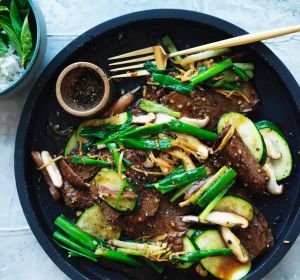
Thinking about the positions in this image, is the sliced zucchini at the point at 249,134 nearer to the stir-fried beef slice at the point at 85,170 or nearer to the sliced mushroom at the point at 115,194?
the sliced mushroom at the point at 115,194

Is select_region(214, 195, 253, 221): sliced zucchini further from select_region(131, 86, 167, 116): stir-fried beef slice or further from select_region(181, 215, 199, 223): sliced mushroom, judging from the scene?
select_region(131, 86, 167, 116): stir-fried beef slice

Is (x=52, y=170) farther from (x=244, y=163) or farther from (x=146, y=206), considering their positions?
(x=244, y=163)

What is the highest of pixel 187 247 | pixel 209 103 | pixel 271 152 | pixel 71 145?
pixel 209 103

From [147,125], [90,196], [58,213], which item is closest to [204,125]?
[147,125]

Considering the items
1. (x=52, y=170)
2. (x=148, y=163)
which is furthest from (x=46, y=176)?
(x=148, y=163)

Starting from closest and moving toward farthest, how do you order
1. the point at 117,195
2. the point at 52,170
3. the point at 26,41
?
the point at 117,195, the point at 26,41, the point at 52,170

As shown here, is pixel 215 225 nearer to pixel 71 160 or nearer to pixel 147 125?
pixel 147 125

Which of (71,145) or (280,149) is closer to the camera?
(280,149)
